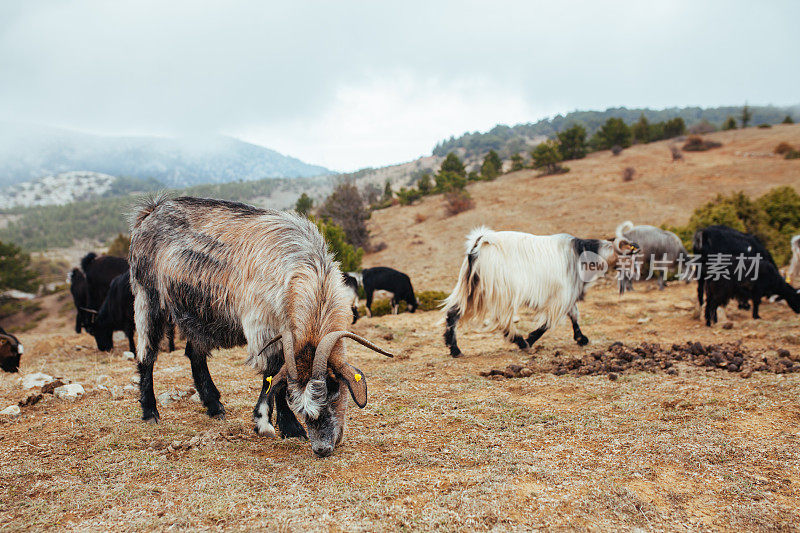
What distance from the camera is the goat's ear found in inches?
135

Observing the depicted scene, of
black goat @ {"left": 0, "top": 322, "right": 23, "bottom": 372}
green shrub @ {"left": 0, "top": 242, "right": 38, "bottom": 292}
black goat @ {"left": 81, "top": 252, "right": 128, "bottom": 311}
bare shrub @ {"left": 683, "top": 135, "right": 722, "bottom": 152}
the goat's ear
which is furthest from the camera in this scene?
bare shrub @ {"left": 683, "top": 135, "right": 722, "bottom": 152}

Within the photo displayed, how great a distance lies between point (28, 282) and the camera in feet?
110

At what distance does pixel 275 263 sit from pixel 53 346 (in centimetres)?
994

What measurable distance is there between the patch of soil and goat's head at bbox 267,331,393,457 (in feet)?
10.6

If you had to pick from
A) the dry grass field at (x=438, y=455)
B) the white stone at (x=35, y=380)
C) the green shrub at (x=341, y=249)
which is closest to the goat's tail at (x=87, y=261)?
the dry grass field at (x=438, y=455)

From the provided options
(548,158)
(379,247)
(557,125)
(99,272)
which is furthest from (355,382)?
(557,125)

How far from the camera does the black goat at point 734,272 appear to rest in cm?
880

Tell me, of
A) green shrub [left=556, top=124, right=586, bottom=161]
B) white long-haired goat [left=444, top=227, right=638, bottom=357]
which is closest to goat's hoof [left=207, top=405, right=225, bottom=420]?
white long-haired goat [left=444, top=227, right=638, bottom=357]

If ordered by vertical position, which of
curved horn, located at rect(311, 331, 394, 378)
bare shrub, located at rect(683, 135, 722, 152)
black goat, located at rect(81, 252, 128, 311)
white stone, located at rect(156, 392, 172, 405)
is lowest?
white stone, located at rect(156, 392, 172, 405)

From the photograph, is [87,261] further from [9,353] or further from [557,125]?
[557,125]

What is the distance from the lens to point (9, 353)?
7840 millimetres

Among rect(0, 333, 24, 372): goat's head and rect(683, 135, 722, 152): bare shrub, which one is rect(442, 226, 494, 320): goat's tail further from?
rect(683, 135, 722, 152): bare shrub

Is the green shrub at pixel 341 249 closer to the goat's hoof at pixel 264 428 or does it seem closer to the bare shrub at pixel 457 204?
the goat's hoof at pixel 264 428

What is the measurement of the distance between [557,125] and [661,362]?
430 ft
